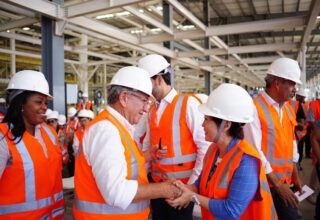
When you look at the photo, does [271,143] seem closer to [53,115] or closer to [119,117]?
[119,117]

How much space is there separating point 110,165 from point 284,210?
59.3 inches

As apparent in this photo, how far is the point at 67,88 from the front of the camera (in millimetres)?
5125

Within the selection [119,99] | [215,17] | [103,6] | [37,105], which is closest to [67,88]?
[103,6]

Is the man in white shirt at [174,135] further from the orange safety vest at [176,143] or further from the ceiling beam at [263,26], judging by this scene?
the ceiling beam at [263,26]

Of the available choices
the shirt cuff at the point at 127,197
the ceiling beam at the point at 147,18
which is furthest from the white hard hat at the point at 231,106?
the ceiling beam at the point at 147,18

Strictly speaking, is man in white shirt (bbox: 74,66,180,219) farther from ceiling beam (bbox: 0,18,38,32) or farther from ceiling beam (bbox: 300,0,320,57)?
ceiling beam (bbox: 0,18,38,32)

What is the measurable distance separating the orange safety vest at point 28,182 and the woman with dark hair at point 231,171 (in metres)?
0.79

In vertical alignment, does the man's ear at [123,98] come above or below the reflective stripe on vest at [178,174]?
above

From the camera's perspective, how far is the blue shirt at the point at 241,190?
1447mm

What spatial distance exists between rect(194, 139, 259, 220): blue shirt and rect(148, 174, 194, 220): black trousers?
72cm

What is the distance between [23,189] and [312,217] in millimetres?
3693

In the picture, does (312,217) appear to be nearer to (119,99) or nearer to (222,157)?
(222,157)

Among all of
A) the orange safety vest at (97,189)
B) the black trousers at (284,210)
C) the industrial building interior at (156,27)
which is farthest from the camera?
the industrial building interior at (156,27)

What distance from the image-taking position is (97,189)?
56.1 inches
